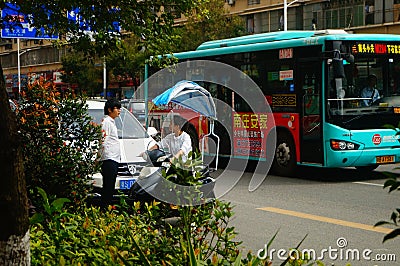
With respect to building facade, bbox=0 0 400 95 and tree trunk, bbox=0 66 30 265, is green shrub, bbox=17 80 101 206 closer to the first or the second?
tree trunk, bbox=0 66 30 265

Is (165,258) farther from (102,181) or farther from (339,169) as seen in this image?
(339,169)

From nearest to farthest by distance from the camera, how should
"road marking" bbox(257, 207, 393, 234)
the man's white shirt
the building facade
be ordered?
"road marking" bbox(257, 207, 393, 234), the man's white shirt, the building facade

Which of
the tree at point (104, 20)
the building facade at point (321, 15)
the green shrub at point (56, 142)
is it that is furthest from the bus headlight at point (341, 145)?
the building facade at point (321, 15)

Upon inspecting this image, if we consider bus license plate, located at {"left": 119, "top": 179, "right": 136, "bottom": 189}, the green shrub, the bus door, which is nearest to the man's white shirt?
bus license plate, located at {"left": 119, "top": 179, "right": 136, "bottom": 189}

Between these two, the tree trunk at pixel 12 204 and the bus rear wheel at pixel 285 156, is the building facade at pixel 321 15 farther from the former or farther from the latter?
the tree trunk at pixel 12 204

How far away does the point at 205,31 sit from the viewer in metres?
42.9

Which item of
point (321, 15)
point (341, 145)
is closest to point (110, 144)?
point (341, 145)

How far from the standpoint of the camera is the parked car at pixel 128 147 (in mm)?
10719

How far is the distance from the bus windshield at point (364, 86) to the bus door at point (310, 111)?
1.06ft

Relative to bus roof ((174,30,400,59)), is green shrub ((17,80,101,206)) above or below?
below

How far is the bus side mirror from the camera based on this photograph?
46.0ft

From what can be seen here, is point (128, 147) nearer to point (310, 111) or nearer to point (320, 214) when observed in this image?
point (320, 214)

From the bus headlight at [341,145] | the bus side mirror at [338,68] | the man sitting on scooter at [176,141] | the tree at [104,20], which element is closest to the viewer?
the tree at [104,20]

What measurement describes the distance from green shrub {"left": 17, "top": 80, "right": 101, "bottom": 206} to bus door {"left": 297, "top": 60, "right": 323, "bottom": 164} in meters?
7.37
